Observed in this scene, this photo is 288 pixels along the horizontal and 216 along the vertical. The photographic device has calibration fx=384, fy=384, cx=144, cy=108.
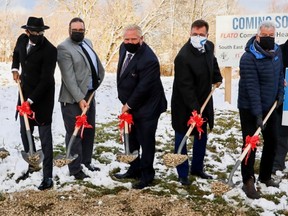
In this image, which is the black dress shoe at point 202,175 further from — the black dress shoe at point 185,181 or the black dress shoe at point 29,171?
the black dress shoe at point 29,171

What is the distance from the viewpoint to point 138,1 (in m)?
23.0

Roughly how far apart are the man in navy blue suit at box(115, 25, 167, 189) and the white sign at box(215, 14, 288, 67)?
616 cm

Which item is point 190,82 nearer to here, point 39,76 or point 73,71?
point 73,71

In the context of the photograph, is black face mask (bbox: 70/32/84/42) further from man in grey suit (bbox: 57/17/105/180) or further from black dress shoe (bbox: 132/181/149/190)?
black dress shoe (bbox: 132/181/149/190)

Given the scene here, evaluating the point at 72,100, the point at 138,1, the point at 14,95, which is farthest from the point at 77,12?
the point at 72,100

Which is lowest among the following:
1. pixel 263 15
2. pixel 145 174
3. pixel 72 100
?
pixel 145 174

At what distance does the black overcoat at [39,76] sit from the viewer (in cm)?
432

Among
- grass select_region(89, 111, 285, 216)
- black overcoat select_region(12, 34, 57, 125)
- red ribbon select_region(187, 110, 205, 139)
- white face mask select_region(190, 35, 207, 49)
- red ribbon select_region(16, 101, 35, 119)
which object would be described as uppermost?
white face mask select_region(190, 35, 207, 49)

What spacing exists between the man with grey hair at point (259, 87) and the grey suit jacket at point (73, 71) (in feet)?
6.26

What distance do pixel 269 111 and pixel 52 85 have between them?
98.1 inches

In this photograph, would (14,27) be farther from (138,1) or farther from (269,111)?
(269,111)

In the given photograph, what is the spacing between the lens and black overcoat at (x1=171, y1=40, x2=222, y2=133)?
446 centimetres

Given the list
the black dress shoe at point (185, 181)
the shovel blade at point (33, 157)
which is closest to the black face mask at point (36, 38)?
the shovel blade at point (33, 157)

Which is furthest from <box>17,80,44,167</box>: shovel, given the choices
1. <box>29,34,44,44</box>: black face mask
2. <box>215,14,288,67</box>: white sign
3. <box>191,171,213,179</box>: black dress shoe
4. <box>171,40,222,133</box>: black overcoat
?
<box>215,14,288,67</box>: white sign
